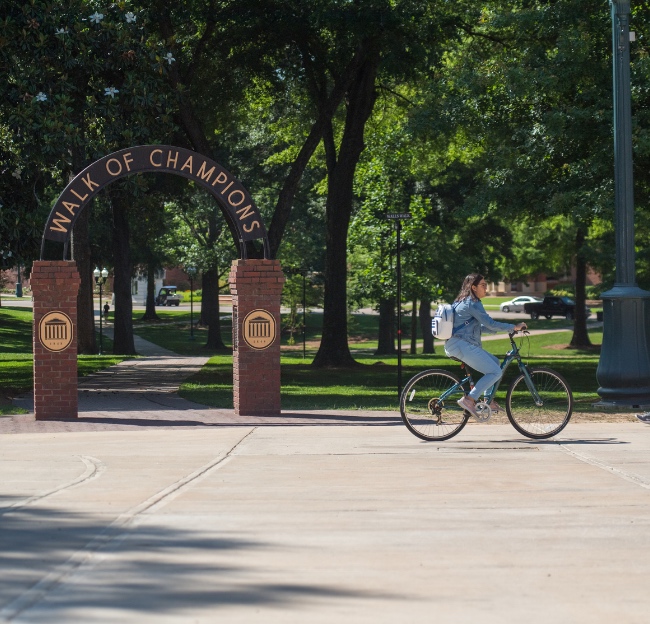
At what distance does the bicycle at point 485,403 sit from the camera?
11.5 m

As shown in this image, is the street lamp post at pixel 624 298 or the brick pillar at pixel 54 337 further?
the street lamp post at pixel 624 298

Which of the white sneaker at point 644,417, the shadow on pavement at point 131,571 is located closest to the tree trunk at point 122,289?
the white sneaker at point 644,417

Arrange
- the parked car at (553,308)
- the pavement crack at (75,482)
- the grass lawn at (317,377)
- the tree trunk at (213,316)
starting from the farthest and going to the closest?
the parked car at (553,308) → the tree trunk at (213,316) → the grass lawn at (317,377) → the pavement crack at (75,482)

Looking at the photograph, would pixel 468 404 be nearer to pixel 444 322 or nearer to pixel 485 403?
pixel 485 403

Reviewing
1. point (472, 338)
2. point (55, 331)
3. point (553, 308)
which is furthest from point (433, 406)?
point (553, 308)

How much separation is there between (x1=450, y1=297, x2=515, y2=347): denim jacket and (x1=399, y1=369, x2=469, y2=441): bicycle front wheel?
0.42 m

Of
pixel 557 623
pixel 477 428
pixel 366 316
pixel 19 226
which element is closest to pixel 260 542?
pixel 557 623

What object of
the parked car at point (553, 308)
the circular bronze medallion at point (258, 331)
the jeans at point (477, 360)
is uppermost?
the parked car at point (553, 308)

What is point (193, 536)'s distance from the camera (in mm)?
6852

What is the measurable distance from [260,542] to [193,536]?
419mm

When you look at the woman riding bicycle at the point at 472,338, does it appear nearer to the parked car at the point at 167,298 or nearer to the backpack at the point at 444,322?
the backpack at the point at 444,322

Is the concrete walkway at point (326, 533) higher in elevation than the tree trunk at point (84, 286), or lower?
lower

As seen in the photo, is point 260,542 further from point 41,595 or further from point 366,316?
point 366,316

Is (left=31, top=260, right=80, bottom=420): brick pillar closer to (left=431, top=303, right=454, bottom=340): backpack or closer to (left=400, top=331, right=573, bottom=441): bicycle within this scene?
(left=400, top=331, right=573, bottom=441): bicycle
